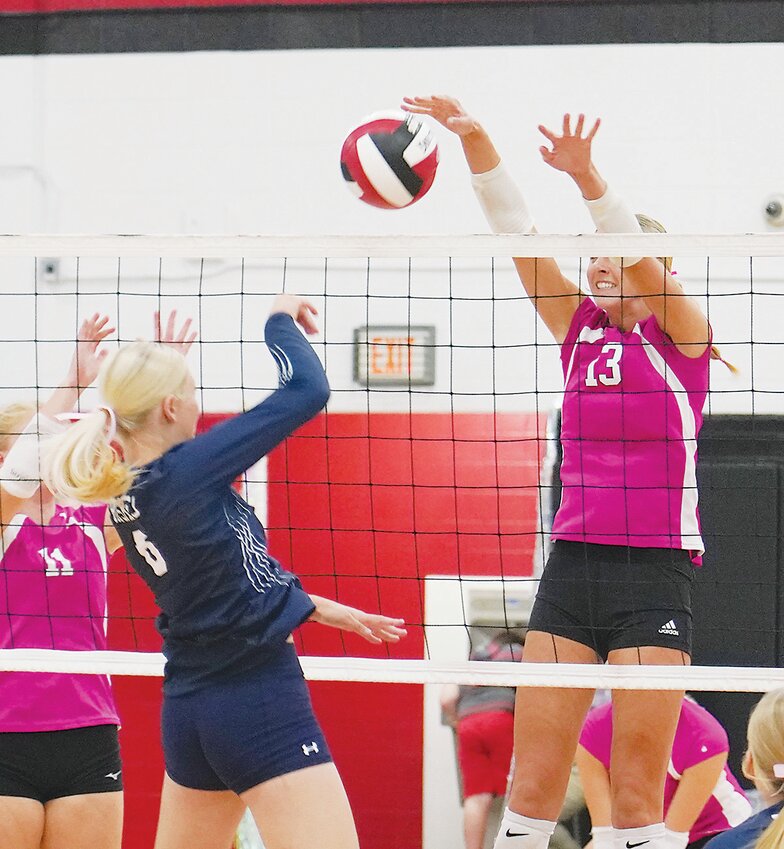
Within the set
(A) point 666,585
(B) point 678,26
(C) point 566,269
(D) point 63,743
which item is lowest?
(D) point 63,743

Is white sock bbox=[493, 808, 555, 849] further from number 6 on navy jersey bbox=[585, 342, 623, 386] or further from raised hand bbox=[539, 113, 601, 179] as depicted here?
raised hand bbox=[539, 113, 601, 179]

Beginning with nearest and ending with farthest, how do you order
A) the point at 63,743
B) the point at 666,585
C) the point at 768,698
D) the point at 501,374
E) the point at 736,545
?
the point at 768,698 → the point at 666,585 → the point at 63,743 → the point at 736,545 → the point at 501,374

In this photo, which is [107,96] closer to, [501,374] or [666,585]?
[501,374]

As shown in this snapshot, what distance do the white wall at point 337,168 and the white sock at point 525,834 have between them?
326 cm

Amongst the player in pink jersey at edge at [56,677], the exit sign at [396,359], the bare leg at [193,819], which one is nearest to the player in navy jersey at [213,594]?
the bare leg at [193,819]

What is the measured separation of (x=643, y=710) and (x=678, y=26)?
4.52 m

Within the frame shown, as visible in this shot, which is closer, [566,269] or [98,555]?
[98,555]

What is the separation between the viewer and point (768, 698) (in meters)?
2.88

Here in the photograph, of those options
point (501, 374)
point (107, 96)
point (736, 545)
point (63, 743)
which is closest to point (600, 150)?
point (501, 374)

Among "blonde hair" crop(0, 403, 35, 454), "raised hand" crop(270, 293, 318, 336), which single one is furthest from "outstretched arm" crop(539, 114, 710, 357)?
"blonde hair" crop(0, 403, 35, 454)

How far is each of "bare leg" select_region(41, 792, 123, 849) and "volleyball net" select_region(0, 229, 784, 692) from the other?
157cm

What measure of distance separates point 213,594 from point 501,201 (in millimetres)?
1505

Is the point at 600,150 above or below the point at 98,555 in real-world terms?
above

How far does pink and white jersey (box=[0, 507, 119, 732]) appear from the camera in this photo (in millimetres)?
3404
